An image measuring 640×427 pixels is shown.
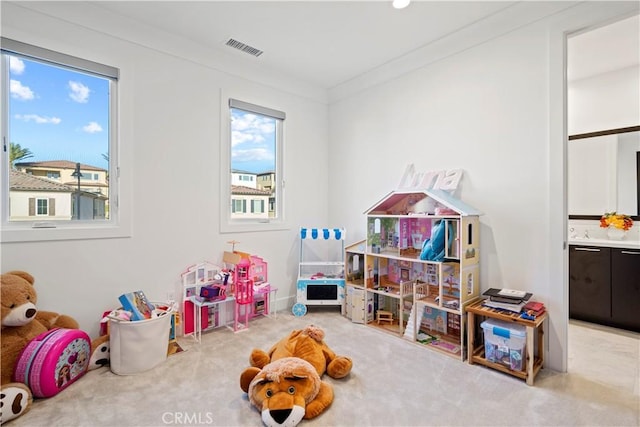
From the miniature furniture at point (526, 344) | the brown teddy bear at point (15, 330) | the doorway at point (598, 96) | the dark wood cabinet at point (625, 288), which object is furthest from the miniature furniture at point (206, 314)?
the dark wood cabinet at point (625, 288)

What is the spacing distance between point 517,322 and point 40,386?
9.72ft

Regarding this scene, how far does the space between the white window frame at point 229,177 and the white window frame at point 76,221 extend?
846 mm

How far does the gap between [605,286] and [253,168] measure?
3.71m

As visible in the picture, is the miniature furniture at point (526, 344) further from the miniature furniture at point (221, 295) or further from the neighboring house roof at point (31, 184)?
the neighboring house roof at point (31, 184)

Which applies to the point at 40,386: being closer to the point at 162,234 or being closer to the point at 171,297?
the point at 171,297

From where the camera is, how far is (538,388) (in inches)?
76.0

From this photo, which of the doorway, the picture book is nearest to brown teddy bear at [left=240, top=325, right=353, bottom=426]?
the picture book

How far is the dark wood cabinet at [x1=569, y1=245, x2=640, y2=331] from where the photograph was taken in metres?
2.79

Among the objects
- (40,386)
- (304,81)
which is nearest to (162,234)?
(40,386)

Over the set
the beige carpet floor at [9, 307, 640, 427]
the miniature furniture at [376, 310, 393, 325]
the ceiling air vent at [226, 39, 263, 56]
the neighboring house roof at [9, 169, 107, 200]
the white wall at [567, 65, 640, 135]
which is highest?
the ceiling air vent at [226, 39, 263, 56]

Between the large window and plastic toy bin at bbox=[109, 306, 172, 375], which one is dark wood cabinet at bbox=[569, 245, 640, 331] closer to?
the large window

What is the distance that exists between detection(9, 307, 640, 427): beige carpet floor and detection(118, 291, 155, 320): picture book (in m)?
0.39

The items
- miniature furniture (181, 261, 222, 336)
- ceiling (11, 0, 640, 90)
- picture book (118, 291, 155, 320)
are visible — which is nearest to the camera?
picture book (118, 291, 155, 320)

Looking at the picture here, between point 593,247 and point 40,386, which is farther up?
point 593,247
